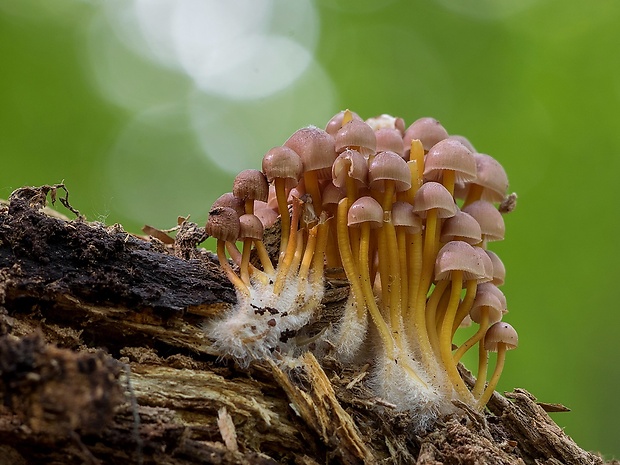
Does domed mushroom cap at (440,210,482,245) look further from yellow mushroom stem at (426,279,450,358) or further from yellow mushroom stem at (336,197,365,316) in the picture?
yellow mushroom stem at (336,197,365,316)

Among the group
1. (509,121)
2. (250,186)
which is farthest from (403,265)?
(509,121)

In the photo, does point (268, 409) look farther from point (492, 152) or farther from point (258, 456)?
point (492, 152)

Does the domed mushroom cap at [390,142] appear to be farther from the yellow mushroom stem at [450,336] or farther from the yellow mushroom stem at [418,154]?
the yellow mushroom stem at [450,336]

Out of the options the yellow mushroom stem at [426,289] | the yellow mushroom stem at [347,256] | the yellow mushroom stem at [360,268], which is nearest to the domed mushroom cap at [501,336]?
the yellow mushroom stem at [426,289]

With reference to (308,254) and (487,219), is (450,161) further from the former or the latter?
(308,254)

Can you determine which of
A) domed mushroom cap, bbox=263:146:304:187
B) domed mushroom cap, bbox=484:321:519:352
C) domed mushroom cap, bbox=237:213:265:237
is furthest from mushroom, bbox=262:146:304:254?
domed mushroom cap, bbox=484:321:519:352

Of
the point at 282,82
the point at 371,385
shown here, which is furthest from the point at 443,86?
the point at 371,385
